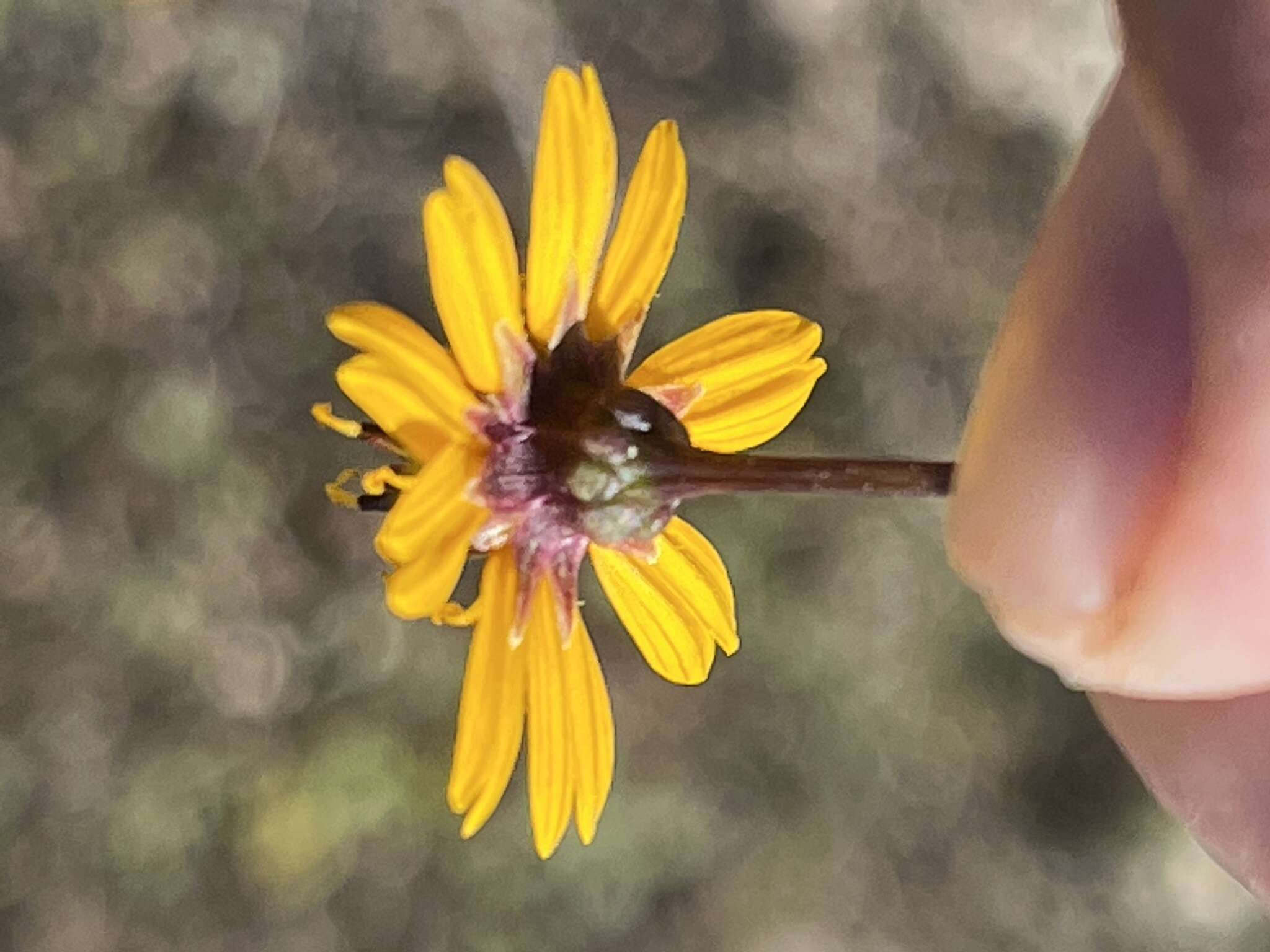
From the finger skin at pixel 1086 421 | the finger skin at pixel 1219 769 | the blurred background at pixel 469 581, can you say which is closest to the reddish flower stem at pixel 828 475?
the finger skin at pixel 1086 421

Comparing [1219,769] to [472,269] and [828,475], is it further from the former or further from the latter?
[472,269]

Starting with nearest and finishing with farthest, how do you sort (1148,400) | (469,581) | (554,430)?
(1148,400), (554,430), (469,581)

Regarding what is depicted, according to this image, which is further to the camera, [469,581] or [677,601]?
[469,581]

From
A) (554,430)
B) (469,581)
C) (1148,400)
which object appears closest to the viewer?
(1148,400)

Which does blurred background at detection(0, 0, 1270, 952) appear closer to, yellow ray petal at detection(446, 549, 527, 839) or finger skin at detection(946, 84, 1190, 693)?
yellow ray petal at detection(446, 549, 527, 839)

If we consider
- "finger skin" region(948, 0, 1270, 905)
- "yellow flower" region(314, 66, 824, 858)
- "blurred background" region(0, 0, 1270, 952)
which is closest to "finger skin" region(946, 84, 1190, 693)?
"finger skin" region(948, 0, 1270, 905)

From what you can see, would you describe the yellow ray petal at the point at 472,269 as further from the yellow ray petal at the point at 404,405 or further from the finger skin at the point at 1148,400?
the finger skin at the point at 1148,400

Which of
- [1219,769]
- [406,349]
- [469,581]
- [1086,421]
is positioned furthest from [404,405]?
[469,581]
